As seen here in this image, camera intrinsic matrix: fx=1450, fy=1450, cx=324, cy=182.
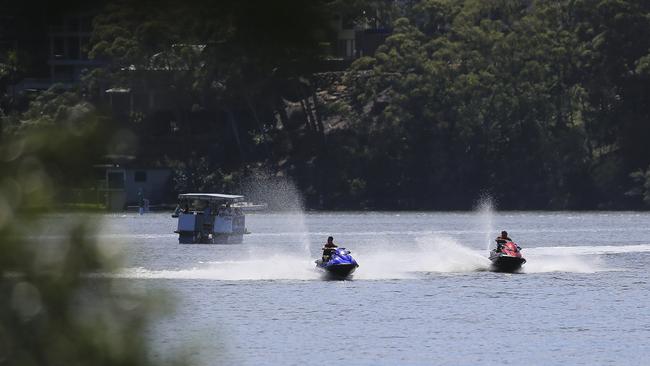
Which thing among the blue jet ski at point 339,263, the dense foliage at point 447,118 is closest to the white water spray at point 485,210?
the dense foliage at point 447,118

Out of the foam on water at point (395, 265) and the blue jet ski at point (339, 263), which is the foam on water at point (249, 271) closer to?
the foam on water at point (395, 265)

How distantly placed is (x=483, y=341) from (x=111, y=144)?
33.9m

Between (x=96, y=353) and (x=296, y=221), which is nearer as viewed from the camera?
(x=96, y=353)

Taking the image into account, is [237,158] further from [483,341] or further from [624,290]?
[483,341]

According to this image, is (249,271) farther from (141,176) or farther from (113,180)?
(141,176)

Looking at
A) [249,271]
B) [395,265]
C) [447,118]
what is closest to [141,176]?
[447,118]

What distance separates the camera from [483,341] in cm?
3775

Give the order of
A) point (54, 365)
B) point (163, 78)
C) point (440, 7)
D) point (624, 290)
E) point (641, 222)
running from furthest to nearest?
1. point (440, 7)
2. point (163, 78)
3. point (641, 222)
4. point (624, 290)
5. point (54, 365)

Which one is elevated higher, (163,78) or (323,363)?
(163,78)

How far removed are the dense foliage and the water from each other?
104ft

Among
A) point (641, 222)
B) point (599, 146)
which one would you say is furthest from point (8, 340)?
point (599, 146)

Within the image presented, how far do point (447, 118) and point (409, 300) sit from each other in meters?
76.6

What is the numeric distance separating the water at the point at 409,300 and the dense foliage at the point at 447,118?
104 feet

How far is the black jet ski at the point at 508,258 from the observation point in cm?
5353
